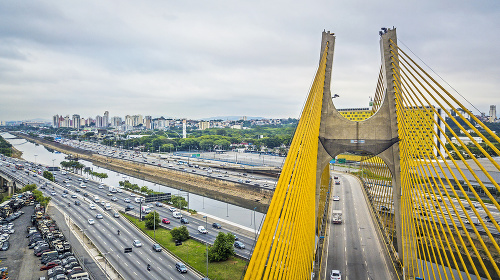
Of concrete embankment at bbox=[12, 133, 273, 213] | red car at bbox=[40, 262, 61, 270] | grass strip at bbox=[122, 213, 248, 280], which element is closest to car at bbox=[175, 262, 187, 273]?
grass strip at bbox=[122, 213, 248, 280]

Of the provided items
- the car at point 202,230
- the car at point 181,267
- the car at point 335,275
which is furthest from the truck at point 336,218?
the car at point 181,267

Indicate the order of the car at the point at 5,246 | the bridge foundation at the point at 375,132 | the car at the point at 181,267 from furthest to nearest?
the car at the point at 5,246
the car at the point at 181,267
the bridge foundation at the point at 375,132

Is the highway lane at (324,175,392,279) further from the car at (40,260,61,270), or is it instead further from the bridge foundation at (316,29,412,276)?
the car at (40,260,61,270)

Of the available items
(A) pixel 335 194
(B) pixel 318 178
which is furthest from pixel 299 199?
(A) pixel 335 194

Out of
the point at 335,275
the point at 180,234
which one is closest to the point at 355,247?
the point at 335,275

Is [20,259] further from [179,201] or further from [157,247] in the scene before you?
[179,201]

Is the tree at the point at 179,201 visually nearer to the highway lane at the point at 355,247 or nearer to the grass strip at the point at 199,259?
the grass strip at the point at 199,259
